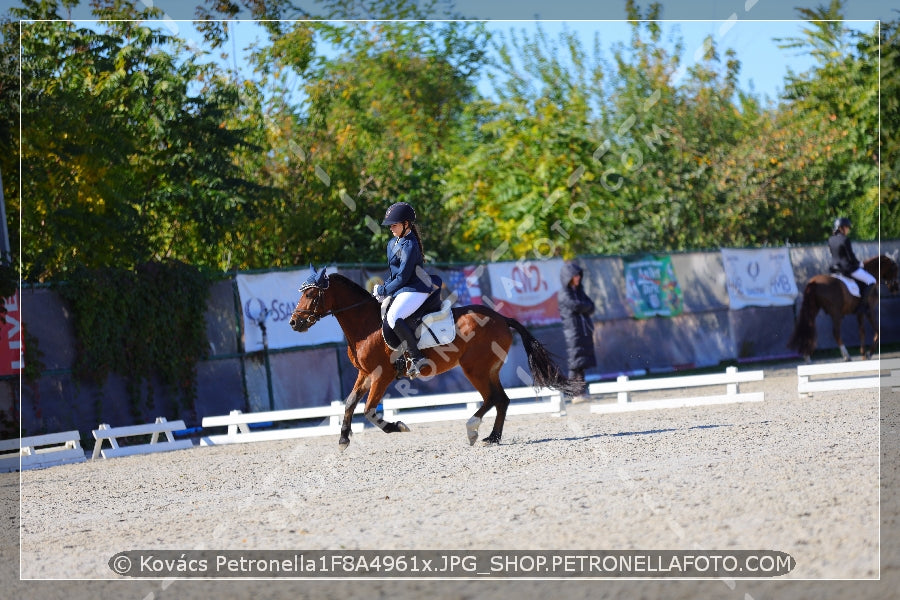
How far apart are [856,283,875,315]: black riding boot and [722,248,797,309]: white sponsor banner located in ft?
9.60

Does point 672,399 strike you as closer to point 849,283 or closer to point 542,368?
point 542,368

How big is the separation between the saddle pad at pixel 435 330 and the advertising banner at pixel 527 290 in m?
9.36

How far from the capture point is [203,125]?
22562 mm

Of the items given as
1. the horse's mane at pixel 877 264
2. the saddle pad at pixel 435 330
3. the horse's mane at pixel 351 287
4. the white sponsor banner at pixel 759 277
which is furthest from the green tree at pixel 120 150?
the horse's mane at pixel 877 264

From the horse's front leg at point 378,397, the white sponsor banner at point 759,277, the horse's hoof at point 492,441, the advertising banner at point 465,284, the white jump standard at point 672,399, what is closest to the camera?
the horse's front leg at point 378,397

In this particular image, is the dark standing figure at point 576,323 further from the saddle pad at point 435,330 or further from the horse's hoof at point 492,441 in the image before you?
the saddle pad at point 435,330

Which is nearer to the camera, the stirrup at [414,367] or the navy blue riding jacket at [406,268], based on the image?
the navy blue riding jacket at [406,268]

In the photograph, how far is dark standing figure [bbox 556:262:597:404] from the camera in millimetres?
17938

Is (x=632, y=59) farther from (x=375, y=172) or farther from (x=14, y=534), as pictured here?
(x=14, y=534)

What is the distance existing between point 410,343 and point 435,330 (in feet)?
1.12

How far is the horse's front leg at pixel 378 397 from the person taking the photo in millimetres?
12023

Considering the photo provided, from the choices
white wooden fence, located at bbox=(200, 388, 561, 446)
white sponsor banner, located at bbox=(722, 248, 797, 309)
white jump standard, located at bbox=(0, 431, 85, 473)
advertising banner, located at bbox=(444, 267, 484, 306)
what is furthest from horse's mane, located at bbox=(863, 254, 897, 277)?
white jump standard, located at bbox=(0, 431, 85, 473)

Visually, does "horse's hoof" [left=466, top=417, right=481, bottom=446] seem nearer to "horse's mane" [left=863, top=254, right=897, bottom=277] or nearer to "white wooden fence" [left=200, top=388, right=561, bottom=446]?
"white wooden fence" [left=200, top=388, right=561, bottom=446]

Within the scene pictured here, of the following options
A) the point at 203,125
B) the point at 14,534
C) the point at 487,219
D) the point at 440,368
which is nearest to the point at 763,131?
the point at 487,219
